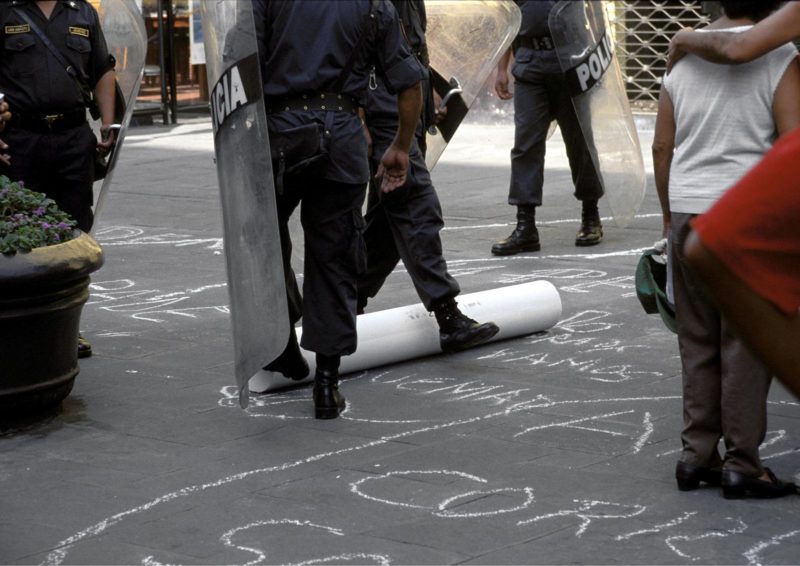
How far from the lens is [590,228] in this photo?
345 inches

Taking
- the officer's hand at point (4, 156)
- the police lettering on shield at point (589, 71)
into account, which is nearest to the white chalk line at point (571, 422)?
the officer's hand at point (4, 156)

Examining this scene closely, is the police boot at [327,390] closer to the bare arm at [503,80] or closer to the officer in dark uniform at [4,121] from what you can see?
the officer in dark uniform at [4,121]

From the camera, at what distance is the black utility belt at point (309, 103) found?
499 cm

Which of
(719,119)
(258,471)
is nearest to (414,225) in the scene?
(258,471)

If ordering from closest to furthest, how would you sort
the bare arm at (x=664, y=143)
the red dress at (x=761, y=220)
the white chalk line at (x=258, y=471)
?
the red dress at (x=761, y=220), the white chalk line at (x=258, y=471), the bare arm at (x=664, y=143)

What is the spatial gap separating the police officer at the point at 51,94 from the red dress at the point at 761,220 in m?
4.33

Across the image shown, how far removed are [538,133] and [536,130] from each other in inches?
0.8

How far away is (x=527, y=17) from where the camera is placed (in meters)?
8.42

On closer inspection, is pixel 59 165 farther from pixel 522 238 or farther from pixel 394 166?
pixel 522 238

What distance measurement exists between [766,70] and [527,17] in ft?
15.0

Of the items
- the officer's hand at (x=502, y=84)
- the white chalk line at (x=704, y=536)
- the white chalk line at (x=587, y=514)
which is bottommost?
the white chalk line at (x=587, y=514)

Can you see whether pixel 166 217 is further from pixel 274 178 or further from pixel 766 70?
pixel 766 70

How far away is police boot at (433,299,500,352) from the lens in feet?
19.6

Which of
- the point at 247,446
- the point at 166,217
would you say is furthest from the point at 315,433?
the point at 166,217
